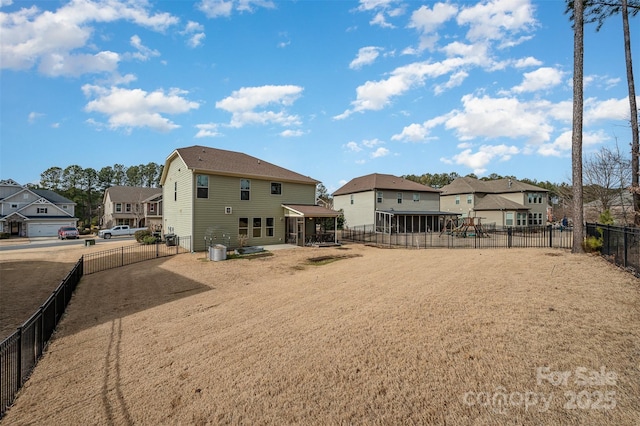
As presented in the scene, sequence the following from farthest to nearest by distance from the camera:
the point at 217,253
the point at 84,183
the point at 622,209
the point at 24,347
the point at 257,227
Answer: the point at 84,183 < the point at 257,227 < the point at 622,209 < the point at 217,253 < the point at 24,347

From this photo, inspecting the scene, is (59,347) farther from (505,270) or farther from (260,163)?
(260,163)

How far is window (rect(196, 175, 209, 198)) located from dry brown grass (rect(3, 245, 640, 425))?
429 inches

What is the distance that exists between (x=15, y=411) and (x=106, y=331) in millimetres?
2951

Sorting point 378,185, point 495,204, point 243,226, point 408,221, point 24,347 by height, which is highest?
point 378,185

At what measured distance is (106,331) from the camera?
7.04 m

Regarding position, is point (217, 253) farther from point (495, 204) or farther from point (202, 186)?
point (495, 204)

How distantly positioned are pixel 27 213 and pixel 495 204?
61742 mm

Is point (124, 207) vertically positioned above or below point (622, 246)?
above

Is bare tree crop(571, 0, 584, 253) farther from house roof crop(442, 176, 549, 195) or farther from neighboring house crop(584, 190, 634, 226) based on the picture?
house roof crop(442, 176, 549, 195)

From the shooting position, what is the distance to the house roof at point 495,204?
126 feet

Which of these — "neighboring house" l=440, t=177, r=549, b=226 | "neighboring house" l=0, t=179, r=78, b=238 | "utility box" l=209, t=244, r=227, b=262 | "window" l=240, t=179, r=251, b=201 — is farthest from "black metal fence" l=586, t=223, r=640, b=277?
"neighboring house" l=0, t=179, r=78, b=238

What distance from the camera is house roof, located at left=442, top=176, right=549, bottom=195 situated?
136 feet

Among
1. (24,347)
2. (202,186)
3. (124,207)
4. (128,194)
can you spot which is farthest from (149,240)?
(128,194)

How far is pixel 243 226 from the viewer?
22.1 meters
